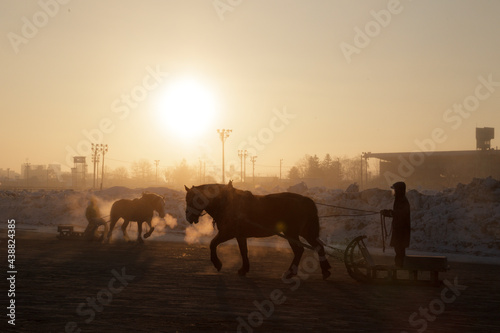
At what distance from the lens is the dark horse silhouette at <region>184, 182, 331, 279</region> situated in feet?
47.2

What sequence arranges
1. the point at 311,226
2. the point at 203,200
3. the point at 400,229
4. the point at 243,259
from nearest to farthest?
the point at 400,229 → the point at 243,259 → the point at 311,226 → the point at 203,200

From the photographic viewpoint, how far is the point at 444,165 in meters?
94.2

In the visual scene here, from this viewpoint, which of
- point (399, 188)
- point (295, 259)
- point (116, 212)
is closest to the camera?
point (399, 188)

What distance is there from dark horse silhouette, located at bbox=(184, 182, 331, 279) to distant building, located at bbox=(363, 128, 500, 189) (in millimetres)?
79372

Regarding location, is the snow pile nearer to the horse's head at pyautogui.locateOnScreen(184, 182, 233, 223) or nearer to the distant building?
the horse's head at pyautogui.locateOnScreen(184, 182, 233, 223)

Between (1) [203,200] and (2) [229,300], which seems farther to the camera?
(1) [203,200]

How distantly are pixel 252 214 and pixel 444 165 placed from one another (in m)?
86.4

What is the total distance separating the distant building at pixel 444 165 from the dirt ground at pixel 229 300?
78.2 m

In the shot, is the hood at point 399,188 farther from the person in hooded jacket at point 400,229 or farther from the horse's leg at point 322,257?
the horse's leg at point 322,257

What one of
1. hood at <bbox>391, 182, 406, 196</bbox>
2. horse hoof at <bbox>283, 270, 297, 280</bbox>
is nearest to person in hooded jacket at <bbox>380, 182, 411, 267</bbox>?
hood at <bbox>391, 182, 406, 196</bbox>

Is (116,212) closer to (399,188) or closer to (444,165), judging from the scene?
(399,188)

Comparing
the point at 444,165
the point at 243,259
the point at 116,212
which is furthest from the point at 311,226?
the point at 444,165

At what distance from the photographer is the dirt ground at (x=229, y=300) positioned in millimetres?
8914

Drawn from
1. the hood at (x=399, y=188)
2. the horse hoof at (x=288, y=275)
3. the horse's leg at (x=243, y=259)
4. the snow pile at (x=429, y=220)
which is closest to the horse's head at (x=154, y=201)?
the snow pile at (x=429, y=220)
